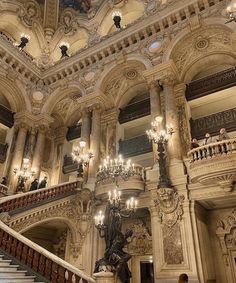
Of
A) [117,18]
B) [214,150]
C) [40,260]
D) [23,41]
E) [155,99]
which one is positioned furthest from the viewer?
[23,41]

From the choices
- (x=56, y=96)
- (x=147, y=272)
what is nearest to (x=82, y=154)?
(x=56, y=96)

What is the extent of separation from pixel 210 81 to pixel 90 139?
6071mm

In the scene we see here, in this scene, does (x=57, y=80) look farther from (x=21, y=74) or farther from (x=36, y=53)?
(x=36, y=53)

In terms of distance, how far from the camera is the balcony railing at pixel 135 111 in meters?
13.6

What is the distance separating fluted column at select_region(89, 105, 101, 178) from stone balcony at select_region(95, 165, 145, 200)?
1454mm

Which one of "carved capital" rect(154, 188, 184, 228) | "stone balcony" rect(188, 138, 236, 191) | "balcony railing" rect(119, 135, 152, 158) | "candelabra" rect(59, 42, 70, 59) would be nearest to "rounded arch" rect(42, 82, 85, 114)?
"candelabra" rect(59, 42, 70, 59)

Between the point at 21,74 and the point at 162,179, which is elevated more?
the point at 21,74

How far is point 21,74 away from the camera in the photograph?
14570 millimetres

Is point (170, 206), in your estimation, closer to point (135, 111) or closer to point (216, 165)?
point (216, 165)

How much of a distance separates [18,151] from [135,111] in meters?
6.28

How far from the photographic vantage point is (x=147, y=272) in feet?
33.2

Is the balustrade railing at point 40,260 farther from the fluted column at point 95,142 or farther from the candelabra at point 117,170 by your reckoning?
the fluted column at point 95,142

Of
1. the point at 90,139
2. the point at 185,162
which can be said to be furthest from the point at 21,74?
the point at 185,162

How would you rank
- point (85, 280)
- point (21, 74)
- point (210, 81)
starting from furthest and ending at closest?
1. point (21, 74)
2. point (210, 81)
3. point (85, 280)
